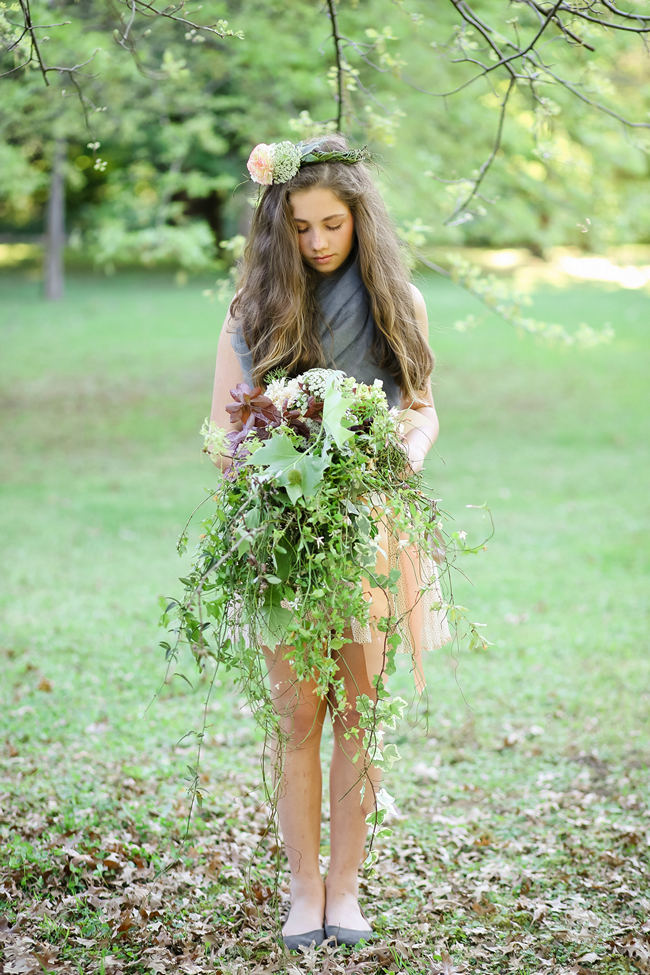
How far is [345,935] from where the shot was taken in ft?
10.00

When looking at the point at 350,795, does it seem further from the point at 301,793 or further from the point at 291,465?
the point at 291,465

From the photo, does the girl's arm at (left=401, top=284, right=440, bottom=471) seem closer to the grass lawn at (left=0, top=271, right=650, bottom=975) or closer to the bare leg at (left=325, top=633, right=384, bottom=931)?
the bare leg at (left=325, top=633, right=384, bottom=931)

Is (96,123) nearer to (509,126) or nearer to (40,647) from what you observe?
(509,126)

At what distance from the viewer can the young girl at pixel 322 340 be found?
2998 mm

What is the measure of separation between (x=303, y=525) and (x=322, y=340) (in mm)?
769

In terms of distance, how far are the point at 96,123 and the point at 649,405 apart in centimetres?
785

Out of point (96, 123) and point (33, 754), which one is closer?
point (33, 754)

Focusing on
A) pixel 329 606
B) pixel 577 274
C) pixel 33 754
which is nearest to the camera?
pixel 329 606

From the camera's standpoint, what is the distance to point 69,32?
28.1 feet

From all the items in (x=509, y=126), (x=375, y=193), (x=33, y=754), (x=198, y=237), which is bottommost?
(x=33, y=754)

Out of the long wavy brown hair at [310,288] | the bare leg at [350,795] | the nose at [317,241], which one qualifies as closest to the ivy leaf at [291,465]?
the long wavy brown hair at [310,288]

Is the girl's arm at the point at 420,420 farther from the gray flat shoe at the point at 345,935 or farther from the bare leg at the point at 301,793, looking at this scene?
the gray flat shoe at the point at 345,935

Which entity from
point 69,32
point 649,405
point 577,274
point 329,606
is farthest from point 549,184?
point 577,274

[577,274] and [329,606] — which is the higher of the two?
[577,274]
